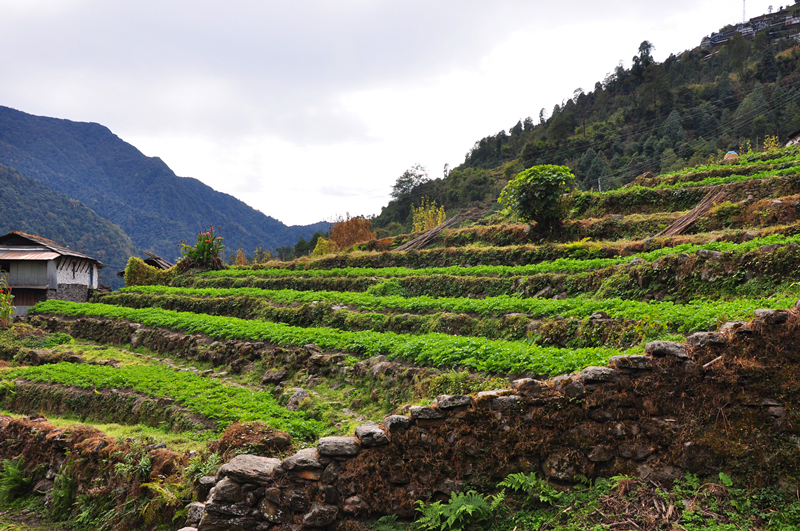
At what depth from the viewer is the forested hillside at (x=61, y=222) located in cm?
7838

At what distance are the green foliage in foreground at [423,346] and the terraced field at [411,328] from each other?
0.04 metres

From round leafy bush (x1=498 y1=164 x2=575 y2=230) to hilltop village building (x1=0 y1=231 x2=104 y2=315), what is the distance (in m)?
35.5

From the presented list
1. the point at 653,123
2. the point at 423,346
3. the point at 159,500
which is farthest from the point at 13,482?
the point at 653,123

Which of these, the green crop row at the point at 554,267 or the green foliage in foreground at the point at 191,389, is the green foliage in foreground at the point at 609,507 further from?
the green crop row at the point at 554,267

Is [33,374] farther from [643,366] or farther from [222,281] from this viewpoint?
[643,366]

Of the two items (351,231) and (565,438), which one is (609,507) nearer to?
(565,438)

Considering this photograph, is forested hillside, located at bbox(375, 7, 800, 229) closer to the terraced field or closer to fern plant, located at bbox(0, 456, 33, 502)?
the terraced field

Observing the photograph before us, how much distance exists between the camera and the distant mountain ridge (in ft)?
423

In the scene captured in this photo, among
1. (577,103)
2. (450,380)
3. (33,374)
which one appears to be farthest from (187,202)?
(450,380)

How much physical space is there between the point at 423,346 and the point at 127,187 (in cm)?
16844

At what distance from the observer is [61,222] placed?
8256 centimetres

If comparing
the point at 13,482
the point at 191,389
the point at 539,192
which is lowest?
the point at 13,482

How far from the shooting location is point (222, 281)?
84.9 feet

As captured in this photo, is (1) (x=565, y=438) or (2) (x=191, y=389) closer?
(1) (x=565, y=438)
